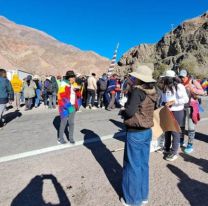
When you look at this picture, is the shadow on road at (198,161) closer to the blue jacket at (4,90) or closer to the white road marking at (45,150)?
the white road marking at (45,150)

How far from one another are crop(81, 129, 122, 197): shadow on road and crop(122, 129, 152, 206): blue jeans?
0.34 m

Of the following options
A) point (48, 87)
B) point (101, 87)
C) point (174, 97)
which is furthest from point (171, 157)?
point (48, 87)

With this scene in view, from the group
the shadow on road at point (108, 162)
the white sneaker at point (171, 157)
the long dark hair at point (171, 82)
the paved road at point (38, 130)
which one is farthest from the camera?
the paved road at point (38, 130)

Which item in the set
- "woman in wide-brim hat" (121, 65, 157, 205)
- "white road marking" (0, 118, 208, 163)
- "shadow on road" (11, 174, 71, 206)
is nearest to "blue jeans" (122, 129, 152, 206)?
"woman in wide-brim hat" (121, 65, 157, 205)

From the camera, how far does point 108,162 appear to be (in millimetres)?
5828

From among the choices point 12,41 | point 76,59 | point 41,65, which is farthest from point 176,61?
point 12,41

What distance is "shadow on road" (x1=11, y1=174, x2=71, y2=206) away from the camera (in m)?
4.12

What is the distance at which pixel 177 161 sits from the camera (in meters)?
5.96

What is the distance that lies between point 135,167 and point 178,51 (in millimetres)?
99127

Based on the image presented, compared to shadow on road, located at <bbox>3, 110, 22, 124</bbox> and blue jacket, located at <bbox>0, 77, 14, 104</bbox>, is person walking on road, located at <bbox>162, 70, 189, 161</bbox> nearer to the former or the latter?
blue jacket, located at <bbox>0, 77, 14, 104</bbox>

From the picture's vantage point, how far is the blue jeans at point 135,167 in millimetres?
4109

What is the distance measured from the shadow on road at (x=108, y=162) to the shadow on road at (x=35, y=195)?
0.83m

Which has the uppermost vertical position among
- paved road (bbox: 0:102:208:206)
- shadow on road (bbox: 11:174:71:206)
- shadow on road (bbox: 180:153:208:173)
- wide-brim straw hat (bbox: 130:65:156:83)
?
wide-brim straw hat (bbox: 130:65:156:83)

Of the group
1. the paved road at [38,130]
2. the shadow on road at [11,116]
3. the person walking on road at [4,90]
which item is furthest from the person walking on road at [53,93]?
the person walking on road at [4,90]
